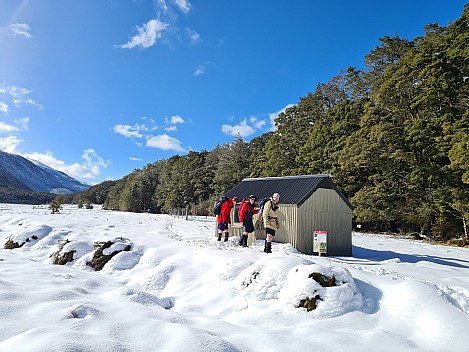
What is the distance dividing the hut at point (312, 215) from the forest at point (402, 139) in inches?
304

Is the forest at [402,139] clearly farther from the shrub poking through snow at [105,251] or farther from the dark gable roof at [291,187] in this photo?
the shrub poking through snow at [105,251]

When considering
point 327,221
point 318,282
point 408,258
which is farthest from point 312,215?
point 318,282

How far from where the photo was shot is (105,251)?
9.44 meters

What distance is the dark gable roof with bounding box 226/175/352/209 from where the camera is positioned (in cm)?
1182

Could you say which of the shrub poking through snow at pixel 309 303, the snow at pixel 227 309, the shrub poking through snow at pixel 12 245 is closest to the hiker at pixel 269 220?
the snow at pixel 227 309

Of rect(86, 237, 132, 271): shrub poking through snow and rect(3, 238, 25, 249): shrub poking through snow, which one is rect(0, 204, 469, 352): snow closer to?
rect(86, 237, 132, 271): shrub poking through snow

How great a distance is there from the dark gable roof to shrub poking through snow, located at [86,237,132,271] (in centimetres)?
647

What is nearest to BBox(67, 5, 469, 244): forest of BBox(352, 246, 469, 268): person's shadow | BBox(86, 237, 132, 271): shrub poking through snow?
BBox(352, 246, 469, 268): person's shadow

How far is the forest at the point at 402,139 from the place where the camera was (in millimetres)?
18125

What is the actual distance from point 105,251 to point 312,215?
8064mm

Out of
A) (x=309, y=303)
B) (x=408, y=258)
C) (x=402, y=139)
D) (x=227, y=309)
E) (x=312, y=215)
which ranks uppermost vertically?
(x=402, y=139)

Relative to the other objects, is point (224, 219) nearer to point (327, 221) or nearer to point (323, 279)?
point (327, 221)

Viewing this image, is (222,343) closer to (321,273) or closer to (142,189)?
(321,273)

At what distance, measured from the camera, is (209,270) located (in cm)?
715
